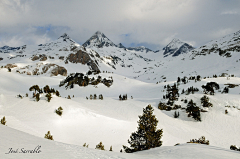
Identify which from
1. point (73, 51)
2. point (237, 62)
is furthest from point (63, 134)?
point (73, 51)

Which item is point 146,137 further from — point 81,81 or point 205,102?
point 81,81

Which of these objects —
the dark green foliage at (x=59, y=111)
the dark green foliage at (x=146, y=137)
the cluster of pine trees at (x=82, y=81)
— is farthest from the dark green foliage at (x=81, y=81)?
the dark green foliage at (x=146, y=137)

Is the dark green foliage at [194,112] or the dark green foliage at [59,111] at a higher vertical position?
the dark green foliage at [59,111]

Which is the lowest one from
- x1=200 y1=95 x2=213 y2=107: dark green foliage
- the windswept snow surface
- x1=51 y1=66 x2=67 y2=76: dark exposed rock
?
the windswept snow surface

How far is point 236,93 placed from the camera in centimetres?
2400

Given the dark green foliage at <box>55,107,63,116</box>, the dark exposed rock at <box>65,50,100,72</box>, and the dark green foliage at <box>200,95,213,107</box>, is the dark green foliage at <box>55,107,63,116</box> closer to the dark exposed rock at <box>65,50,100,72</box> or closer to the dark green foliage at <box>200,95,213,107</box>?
the dark green foliage at <box>200,95,213,107</box>

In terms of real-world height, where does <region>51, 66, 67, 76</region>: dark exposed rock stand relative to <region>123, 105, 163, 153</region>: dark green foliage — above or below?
above

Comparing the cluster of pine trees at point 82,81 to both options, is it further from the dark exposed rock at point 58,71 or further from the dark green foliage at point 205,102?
the dark green foliage at point 205,102

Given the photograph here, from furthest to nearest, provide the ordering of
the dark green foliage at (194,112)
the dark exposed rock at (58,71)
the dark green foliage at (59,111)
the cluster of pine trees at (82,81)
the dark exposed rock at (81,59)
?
the dark exposed rock at (81,59) → the dark exposed rock at (58,71) → the cluster of pine trees at (82,81) → the dark green foliage at (194,112) → the dark green foliage at (59,111)

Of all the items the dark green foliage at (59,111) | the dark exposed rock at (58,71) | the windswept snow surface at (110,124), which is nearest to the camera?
the windswept snow surface at (110,124)

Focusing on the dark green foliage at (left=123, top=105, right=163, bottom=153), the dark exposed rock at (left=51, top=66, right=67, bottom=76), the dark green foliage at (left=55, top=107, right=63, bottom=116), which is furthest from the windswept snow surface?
the dark exposed rock at (left=51, top=66, right=67, bottom=76)

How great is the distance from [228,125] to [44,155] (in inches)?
937

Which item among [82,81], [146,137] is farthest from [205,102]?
[82,81]

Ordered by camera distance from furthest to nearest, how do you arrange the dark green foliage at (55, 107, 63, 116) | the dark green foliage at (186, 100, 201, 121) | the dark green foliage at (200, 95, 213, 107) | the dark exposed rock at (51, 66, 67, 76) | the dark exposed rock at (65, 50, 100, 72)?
the dark exposed rock at (65, 50, 100, 72) → the dark exposed rock at (51, 66, 67, 76) → the dark green foliage at (200, 95, 213, 107) → the dark green foliage at (186, 100, 201, 121) → the dark green foliage at (55, 107, 63, 116)
